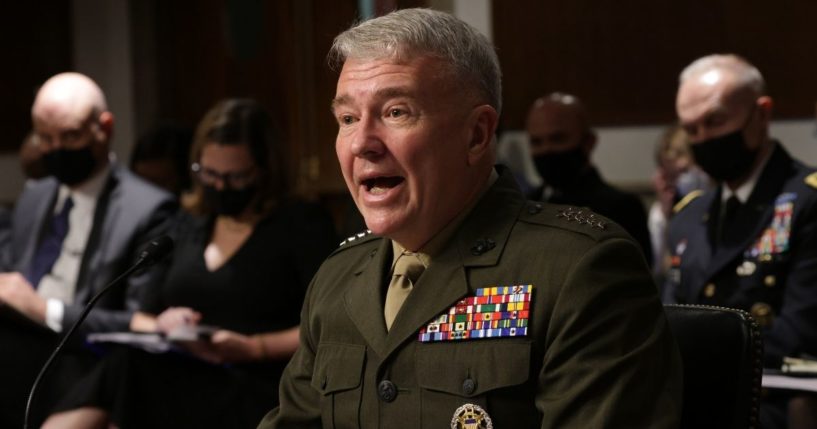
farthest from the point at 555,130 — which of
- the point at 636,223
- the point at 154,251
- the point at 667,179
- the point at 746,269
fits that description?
the point at 154,251

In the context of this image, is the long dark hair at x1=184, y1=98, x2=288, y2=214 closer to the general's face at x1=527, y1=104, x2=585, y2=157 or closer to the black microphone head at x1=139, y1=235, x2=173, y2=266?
the black microphone head at x1=139, y1=235, x2=173, y2=266

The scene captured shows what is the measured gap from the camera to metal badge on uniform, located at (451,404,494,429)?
190cm

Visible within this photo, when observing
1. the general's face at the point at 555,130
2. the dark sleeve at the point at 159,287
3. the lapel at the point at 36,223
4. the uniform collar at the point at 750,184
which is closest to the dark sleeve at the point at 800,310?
the uniform collar at the point at 750,184

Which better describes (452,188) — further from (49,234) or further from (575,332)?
(49,234)

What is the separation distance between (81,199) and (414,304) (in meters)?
2.25

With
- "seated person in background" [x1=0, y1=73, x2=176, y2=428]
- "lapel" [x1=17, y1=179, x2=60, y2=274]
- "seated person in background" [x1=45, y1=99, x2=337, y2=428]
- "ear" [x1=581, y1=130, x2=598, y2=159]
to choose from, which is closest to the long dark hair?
"seated person in background" [x1=45, y1=99, x2=337, y2=428]

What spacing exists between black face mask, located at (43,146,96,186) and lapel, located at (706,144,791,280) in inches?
82.7

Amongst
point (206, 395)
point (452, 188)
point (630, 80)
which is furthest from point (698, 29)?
point (452, 188)

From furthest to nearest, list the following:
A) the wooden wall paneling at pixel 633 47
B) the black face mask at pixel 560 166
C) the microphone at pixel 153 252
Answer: the wooden wall paneling at pixel 633 47
the black face mask at pixel 560 166
the microphone at pixel 153 252

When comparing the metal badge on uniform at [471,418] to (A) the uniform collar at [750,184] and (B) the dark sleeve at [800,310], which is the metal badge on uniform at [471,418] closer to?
(B) the dark sleeve at [800,310]

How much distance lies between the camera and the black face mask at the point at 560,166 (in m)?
4.66

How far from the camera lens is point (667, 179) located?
547 cm

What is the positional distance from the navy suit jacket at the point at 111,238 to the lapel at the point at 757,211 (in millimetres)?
1782

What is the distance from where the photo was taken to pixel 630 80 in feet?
19.3
